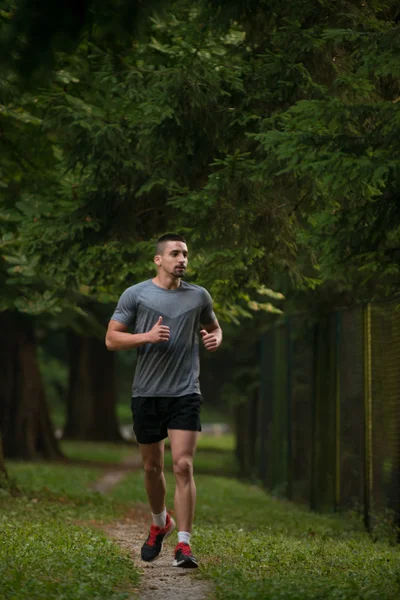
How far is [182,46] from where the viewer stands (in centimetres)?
1070

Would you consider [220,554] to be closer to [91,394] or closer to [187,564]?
[187,564]

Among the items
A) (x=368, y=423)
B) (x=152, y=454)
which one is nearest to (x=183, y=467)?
(x=152, y=454)

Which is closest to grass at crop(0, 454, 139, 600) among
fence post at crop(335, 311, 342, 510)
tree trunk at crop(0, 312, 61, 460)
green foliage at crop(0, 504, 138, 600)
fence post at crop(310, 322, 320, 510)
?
green foliage at crop(0, 504, 138, 600)

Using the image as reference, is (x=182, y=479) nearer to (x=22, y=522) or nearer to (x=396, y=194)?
(x=396, y=194)

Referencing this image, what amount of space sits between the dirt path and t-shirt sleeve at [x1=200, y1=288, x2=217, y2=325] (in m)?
1.76

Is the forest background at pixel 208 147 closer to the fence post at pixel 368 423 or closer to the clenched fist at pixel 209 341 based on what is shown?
the fence post at pixel 368 423

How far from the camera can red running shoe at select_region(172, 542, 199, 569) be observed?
309 inches

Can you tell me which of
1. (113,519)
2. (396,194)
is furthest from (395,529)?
(396,194)

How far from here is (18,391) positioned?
27.9 metres

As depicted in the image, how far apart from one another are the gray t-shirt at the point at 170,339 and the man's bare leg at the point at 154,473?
431 millimetres

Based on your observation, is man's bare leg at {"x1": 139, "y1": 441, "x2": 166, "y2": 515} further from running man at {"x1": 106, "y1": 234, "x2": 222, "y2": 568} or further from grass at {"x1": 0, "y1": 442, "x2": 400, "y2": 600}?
grass at {"x1": 0, "y1": 442, "x2": 400, "y2": 600}

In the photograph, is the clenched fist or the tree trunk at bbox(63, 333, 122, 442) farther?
the tree trunk at bbox(63, 333, 122, 442)

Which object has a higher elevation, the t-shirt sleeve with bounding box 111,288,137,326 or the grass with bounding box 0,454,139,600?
the t-shirt sleeve with bounding box 111,288,137,326

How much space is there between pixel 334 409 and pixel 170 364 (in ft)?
23.9
